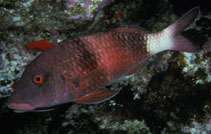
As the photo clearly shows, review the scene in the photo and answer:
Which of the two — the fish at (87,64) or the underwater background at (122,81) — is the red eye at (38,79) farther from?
the underwater background at (122,81)

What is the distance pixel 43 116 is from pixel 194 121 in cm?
321

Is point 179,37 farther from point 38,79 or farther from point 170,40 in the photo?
point 38,79

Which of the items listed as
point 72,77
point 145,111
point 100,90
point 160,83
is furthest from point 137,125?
point 72,77

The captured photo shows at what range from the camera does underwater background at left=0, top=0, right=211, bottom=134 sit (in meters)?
2.71

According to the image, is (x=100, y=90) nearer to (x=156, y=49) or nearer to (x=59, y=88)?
(x=59, y=88)

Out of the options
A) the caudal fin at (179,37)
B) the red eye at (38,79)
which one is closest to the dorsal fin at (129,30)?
the caudal fin at (179,37)

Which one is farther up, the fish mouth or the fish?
the fish

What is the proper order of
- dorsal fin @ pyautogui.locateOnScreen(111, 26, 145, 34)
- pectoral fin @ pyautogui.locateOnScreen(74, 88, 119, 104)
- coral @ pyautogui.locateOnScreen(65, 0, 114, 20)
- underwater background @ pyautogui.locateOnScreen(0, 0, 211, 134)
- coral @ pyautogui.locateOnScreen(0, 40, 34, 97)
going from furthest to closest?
1. coral @ pyautogui.locateOnScreen(0, 40, 34, 97)
2. underwater background @ pyautogui.locateOnScreen(0, 0, 211, 134)
3. coral @ pyautogui.locateOnScreen(65, 0, 114, 20)
4. dorsal fin @ pyautogui.locateOnScreen(111, 26, 145, 34)
5. pectoral fin @ pyautogui.locateOnScreen(74, 88, 119, 104)

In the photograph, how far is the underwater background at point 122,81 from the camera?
271 centimetres

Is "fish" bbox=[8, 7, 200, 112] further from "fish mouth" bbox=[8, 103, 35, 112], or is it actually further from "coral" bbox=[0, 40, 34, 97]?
"coral" bbox=[0, 40, 34, 97]

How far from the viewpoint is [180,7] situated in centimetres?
408

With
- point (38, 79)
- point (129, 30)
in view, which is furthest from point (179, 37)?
point (38, 79)

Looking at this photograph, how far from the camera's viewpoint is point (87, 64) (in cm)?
202

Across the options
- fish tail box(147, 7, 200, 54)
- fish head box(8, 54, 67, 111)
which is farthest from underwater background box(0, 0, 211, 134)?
fish head box(8, 54, 67, 111)
